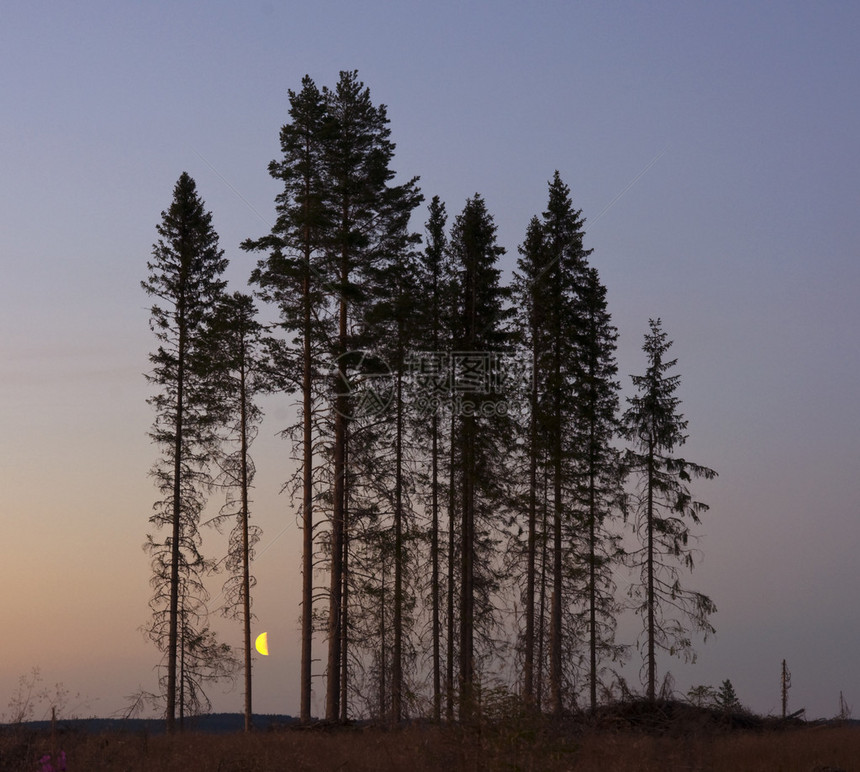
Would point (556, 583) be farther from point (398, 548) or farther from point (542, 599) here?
point (398, 548)

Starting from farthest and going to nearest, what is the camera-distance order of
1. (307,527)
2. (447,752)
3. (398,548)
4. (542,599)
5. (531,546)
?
1. (542,599)
2. (531,546)
3. (398,548)
4. (307,527)
5. (447,752)

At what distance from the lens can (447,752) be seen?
14.0 metres

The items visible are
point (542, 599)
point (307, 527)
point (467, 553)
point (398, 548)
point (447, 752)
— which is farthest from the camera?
point (542, 599)

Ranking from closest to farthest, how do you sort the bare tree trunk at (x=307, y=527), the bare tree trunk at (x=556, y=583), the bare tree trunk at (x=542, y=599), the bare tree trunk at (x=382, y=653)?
the bare tree trunk at (x=307, y=527) → the bare tree trunk at (x=382, y=653) → the bare tree trunk at (x=556, y=583) → the bare tree trunk at (x=542, y=599)

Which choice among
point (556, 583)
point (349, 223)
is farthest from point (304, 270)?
point (556, 583)

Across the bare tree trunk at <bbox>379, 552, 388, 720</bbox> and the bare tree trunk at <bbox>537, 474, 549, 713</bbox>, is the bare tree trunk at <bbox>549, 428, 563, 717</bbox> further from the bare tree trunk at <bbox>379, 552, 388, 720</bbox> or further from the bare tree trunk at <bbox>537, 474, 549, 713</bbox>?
the bare tree trunk at <bbox>379, 552, 388, 720</bbox>

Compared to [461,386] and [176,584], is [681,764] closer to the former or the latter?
[461,386]

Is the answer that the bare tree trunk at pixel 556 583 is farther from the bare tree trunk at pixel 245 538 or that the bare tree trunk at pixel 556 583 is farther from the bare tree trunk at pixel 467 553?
the bare tree trunk at pixel 245 538

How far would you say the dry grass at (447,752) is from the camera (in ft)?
42.7

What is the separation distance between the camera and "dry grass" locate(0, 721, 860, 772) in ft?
42.7

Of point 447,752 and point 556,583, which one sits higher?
point 556,583

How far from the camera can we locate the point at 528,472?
33250 mm
